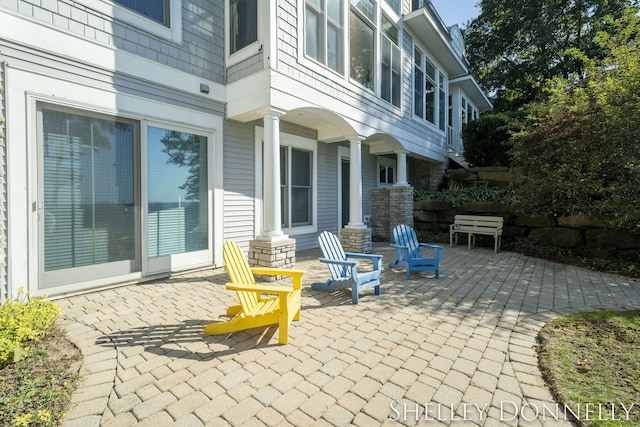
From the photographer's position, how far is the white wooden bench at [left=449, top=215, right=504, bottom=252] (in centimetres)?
786

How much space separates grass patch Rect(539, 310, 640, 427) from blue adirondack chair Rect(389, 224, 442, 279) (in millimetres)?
1887

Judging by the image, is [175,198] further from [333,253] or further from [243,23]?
[243,23]

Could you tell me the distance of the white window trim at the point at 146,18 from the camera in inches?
165

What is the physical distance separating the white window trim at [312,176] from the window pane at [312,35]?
5.98 ft

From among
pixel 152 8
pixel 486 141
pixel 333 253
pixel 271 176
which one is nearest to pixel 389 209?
pixel 486 141

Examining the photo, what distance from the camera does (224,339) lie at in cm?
294

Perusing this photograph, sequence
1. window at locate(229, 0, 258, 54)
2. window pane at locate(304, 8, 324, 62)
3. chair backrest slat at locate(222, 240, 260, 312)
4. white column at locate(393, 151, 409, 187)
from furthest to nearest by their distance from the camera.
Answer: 1. white column at locate(393, 151, 409, 187)
2. window pane at locate(304, 8, 324, 62)
3. window at locate(229, 0, 258, 54)
4. chair backrest slat at locate(222, 240, 260, 312)

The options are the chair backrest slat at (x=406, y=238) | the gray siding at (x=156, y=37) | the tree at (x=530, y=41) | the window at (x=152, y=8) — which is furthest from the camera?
the tree at (x=530, y=41)

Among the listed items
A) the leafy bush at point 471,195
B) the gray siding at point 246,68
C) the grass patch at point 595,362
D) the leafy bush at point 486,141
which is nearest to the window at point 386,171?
the leafy bush at point 471,195

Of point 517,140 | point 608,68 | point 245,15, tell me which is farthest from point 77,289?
point 608,68

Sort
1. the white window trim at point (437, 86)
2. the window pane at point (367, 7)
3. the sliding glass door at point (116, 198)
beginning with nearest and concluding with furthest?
the sliding glass door at point (116, 198)
the window pane at point (367, 7)
the white window trim at point (437, 86)

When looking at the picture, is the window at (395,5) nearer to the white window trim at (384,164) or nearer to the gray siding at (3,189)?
the white window trim at (384,164)

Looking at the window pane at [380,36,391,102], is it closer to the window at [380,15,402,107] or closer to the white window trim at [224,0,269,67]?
the window at [380,15,402,107]

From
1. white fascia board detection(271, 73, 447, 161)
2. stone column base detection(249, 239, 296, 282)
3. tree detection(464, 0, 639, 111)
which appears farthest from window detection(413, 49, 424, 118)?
tree detection(464, 0, 639, 111)
